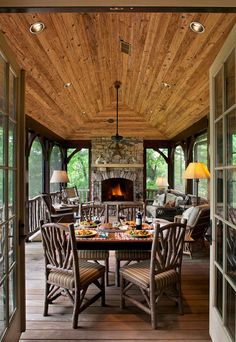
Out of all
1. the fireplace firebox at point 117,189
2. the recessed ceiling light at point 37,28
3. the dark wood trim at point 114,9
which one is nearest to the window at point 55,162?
Answer: the fireplace firebox at point 117,189

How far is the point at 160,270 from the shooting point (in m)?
2.70

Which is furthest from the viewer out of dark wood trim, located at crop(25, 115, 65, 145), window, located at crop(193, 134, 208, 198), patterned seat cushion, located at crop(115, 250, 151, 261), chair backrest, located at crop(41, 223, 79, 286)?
window, located at crop(193, 134, 208, 198)

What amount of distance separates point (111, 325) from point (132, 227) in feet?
3.91

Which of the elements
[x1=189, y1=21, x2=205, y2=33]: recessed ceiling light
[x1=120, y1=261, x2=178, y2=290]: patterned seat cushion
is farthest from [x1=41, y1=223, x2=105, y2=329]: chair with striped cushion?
[x1=189, y1=21, x2=205, y2=33]: recessed ceiling light

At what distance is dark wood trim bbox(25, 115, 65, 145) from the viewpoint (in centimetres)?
602

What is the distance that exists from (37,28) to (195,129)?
4.64 m

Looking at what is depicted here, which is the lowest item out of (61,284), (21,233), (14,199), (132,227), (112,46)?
(61,284)

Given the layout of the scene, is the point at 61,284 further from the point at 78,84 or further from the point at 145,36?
the point at 78,84

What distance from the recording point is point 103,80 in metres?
6.18

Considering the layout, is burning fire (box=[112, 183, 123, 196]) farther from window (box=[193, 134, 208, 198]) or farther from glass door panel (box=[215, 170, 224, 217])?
glass door panel (box=[215, 170, 224, 217])

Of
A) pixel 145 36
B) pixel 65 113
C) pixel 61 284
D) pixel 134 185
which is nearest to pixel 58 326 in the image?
pixel 61 284

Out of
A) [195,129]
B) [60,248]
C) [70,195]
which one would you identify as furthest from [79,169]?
[60,248]

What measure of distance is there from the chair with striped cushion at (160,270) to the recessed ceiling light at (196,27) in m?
2.22

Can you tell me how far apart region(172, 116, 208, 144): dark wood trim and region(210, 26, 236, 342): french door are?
12.9ft
